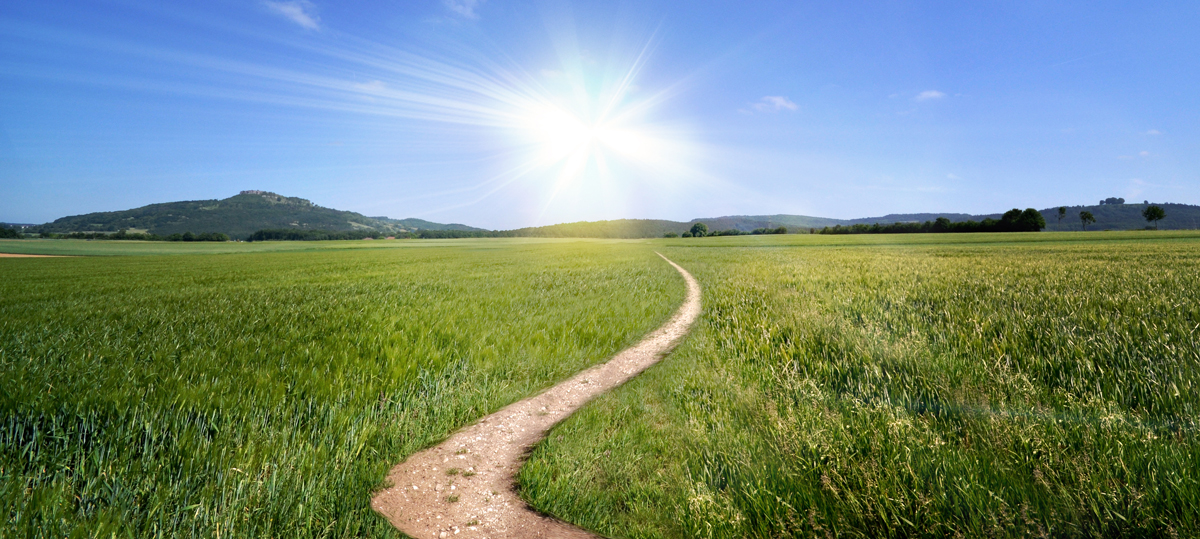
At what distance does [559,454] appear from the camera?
14.9 feet

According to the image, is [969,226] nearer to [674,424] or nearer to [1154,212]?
[1154,212]

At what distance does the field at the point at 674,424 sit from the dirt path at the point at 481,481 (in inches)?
8.1

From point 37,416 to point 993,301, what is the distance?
47.8 ft

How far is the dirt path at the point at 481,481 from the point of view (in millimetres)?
3428

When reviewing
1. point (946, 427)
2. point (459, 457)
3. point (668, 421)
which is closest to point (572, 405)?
point (668, 421)

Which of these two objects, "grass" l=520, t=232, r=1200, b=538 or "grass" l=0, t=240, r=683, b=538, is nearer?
"grass" l=520, t=232, r=1200, b=538

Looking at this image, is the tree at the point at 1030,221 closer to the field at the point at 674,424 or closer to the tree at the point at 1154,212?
the tree at the point at 1154,212

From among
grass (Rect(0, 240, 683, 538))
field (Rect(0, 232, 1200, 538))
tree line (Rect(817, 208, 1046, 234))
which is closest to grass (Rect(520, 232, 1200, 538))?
field (Rect(0, 232, 1200, 538))

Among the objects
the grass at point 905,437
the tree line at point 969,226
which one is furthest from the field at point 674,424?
the tree line at point 969,226

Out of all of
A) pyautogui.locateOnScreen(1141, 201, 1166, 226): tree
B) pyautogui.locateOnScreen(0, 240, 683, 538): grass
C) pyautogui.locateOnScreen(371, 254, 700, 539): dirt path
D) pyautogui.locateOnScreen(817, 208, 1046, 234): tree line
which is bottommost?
pyautogui.locateOnScreen(371, 254, 700, 539): dirt path

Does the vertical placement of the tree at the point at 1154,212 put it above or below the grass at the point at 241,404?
above

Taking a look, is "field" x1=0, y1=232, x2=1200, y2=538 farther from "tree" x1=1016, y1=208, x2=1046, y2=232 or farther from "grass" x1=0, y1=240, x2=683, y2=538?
"tree" x1=1016, y1=208, x2=1046, y2=232

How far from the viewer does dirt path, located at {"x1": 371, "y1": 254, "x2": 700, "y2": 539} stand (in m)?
3.43

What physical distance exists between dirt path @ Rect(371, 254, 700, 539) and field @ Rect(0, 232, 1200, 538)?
0.21m
